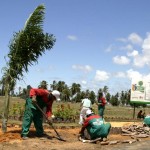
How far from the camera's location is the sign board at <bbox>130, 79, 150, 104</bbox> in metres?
28.5

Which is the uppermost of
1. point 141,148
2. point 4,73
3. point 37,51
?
point 37,51

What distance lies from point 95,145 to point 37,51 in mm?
4062

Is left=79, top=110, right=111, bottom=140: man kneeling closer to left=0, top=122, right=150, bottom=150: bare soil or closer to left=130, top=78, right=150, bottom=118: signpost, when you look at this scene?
left=0, top=122, right=150, bottom=150: bare soil

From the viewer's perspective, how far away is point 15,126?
15.8 meters

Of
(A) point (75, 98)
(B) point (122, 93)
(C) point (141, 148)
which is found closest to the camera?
(C) point (141, 148)

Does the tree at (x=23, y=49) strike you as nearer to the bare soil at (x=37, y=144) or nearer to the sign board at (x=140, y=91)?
the bare soil at (x=37, y=144)

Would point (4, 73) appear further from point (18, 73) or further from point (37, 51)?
point (37, 51)

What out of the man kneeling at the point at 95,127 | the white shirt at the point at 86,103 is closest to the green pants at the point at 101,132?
the man kneeling at the point at 95,127

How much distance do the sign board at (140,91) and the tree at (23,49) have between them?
16.1m

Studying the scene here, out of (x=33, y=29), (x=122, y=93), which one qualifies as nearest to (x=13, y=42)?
(x=33, y=29)

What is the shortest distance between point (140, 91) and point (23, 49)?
54.7 ft

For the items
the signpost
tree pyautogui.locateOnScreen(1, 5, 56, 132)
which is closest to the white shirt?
tree pyautogui.locateOnScreen(1, 5, 56, 132)

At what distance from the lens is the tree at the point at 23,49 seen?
1341cm

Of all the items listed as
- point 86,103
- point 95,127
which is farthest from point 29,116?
point 86,103
